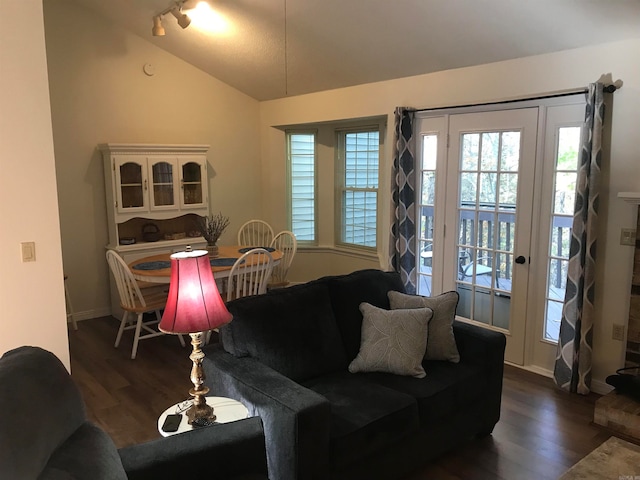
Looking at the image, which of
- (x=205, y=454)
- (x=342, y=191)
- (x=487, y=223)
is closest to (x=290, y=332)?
(x=205, y=454)

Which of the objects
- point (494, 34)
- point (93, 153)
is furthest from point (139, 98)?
point (494, 34)

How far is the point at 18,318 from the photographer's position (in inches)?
114

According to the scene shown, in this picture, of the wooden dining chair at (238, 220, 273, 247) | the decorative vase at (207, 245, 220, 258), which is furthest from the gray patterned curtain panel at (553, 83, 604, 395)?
the wooden dining chair at (238, 220, 273, 247)

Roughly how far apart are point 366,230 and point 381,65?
200 centimetres

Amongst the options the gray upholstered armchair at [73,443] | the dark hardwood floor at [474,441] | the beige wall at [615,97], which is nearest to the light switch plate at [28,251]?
the dark hardwood floor at [474,441]

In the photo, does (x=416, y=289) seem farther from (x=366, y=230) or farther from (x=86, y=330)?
(x=86, y=330)

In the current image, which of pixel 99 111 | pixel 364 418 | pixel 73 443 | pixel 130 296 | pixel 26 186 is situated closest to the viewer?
pixel 73 443

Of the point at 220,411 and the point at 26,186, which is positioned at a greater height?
the point at 26,186

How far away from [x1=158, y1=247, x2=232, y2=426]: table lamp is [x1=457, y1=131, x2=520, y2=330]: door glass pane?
8.73 ft

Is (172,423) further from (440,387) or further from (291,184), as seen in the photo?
(291,184)

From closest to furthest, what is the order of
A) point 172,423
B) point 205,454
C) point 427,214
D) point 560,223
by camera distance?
1. point 205,454
2. point 172,423
3. point 560,223
4. point 427,214

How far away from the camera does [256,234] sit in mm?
6395

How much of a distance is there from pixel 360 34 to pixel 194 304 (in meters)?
2.92

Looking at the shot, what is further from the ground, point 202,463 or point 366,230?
point 366,230
